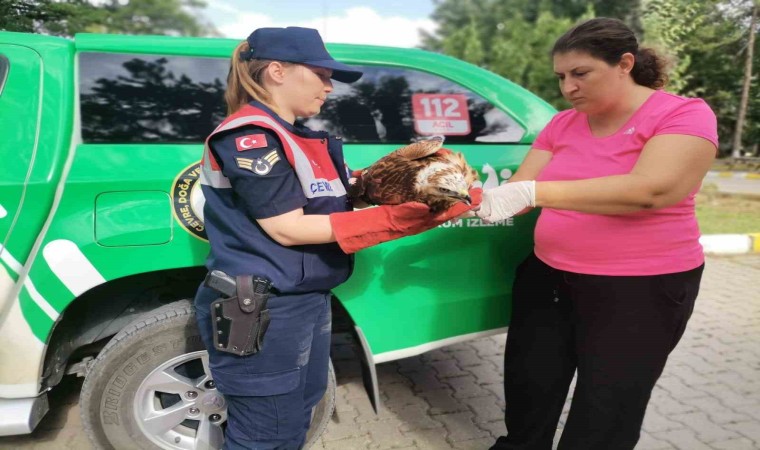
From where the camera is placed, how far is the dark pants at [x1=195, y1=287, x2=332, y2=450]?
4.55 feet

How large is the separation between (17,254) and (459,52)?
91.2ft

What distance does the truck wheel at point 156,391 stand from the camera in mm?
1843

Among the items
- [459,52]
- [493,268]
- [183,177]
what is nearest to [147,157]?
[183,177]

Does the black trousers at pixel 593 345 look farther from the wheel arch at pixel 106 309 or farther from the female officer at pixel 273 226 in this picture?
the wheel arch at pixel 106 309

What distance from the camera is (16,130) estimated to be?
1.74 meters

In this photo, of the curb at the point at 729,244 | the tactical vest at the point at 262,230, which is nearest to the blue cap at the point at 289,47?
the tactical vest at the point at 262,230

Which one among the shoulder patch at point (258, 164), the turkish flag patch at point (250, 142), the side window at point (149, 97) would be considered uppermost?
the side window at point (149, 97)

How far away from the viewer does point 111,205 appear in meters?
1.74

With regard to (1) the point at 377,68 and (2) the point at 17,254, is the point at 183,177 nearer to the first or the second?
(2) the point at 17,254

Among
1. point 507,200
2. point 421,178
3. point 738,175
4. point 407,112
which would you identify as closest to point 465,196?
point 421,178

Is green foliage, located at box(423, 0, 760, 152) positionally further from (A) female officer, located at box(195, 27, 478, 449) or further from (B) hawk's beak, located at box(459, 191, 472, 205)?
(A) female officer, located at box(195, 27, 478, 449)

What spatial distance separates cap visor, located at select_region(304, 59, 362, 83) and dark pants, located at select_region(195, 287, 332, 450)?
599mm

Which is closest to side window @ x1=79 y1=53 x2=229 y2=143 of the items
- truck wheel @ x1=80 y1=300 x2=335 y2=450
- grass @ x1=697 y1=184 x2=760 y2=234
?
truck wheel @ x1=80 y1=300 x2=335 y2=450

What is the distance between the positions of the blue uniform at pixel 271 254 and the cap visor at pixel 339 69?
16 cm
